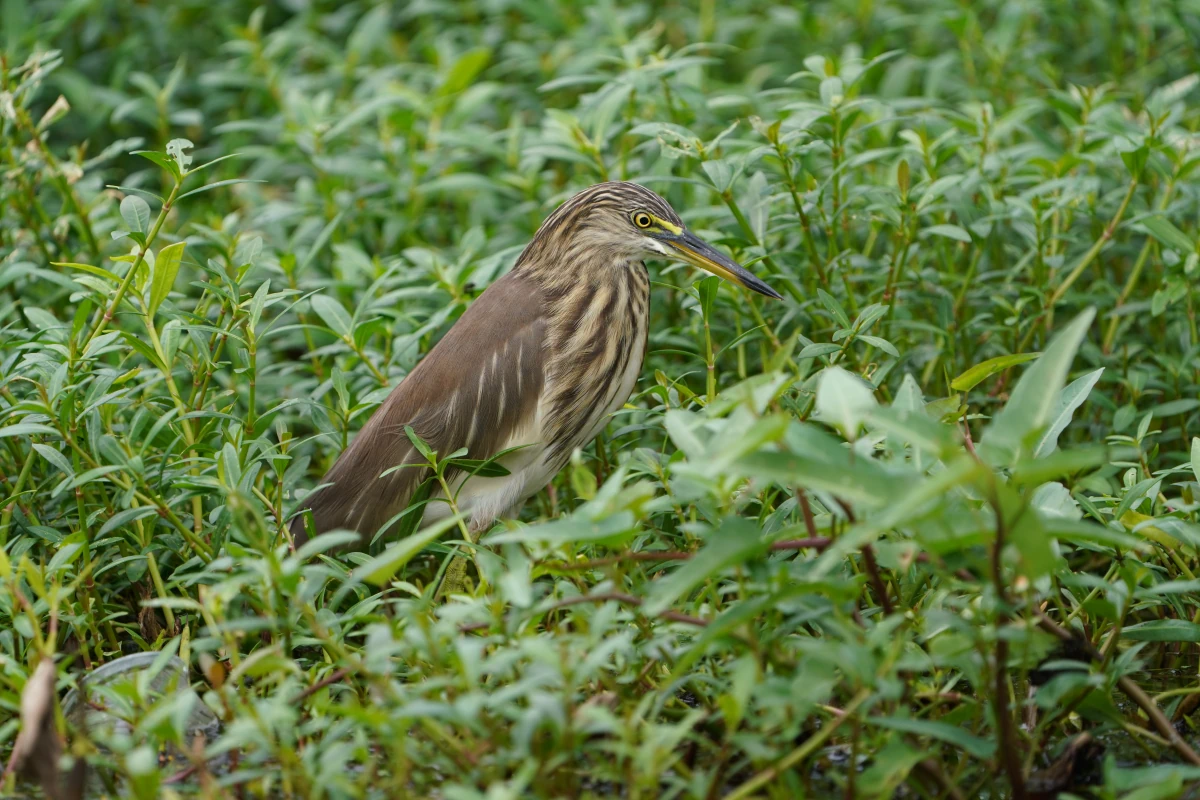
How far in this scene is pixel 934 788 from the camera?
250 cm

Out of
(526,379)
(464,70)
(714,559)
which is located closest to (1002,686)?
(714,559)

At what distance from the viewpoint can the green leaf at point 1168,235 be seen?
151 inches

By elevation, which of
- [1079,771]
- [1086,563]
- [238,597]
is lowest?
[1086,563]

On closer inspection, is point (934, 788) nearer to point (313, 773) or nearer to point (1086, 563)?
point (313, 773)

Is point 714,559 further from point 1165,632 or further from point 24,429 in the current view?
point 24,429

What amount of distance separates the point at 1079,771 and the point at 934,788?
13.2 inches

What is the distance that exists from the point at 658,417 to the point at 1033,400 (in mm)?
1395

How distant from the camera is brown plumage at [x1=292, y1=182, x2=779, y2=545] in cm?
369

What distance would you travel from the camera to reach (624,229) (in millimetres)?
3863

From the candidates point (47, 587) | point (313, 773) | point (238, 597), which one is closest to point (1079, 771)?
point (313, 773)

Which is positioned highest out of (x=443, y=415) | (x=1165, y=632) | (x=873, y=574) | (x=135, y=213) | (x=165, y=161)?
(x=165, y=161)

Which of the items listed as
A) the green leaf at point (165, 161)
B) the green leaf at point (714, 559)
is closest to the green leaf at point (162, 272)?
the green leaf at point (165, 161)

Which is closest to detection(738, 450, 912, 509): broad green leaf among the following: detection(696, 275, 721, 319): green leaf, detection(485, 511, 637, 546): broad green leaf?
detection(485, 511, 637, 546): broad green leaf

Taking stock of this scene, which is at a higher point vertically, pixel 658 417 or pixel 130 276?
pixel 130 276
